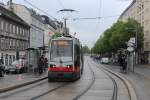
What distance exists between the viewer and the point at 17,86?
78.9 ft

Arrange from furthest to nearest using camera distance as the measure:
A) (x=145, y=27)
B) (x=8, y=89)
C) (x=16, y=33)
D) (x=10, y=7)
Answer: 1. (x=145, y=27)
2. (x=10, y=7)
3. (x=16, y=33)
4. (x=8, y=89)

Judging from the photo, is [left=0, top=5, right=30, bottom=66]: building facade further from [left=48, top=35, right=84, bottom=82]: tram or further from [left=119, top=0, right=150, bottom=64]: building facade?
[left=48, top=35, right=84, bottom=82]: tram

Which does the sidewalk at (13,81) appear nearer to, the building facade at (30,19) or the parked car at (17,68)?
the parked car at (17,68)

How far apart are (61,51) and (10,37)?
41.8 m

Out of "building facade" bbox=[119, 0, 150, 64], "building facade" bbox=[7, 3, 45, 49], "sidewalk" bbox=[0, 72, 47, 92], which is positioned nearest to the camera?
"sidewalk" bbox=[0, 72, 47, 92]

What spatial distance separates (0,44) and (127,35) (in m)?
40.2

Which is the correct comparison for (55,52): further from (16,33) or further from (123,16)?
(123,16)

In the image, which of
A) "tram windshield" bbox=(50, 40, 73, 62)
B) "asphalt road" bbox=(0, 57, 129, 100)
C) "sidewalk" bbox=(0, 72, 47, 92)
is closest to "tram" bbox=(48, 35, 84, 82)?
"tram windshield" bbox=(50, 40, 73, 62)

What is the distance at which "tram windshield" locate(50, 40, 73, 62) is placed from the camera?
1164 inches

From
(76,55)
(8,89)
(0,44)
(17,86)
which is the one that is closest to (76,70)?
(76,55)

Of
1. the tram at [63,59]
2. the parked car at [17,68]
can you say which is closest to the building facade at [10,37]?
the parked car at [17,68]

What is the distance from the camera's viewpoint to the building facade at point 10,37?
65312mm

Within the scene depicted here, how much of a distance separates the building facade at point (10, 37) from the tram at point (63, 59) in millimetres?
32946

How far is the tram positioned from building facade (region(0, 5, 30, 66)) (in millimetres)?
32946
